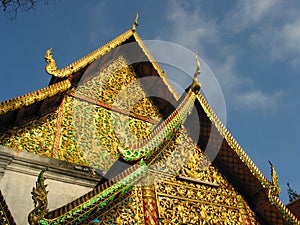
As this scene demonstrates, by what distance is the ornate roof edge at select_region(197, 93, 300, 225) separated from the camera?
15.5 ft

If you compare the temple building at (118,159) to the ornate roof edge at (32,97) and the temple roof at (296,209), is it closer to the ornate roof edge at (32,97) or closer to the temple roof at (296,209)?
the ornate roof edge at (32,97)

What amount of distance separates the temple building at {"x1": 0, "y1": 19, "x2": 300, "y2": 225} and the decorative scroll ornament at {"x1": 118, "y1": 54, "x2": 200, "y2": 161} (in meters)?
0.01

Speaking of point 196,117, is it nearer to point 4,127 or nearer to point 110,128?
point 110,128

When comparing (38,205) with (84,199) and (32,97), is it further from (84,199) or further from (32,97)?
(32,97)

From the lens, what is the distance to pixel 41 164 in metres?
5.45

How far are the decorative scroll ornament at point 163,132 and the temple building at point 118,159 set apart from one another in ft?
0.04

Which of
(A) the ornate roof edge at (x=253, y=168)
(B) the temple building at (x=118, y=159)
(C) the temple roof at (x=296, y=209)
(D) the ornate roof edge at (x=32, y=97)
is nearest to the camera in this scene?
(B) the temple building at (x=118, y=159)

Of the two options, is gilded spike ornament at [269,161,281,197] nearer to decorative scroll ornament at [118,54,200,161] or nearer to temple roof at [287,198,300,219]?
decorative scroll ornament at [118,54,200,161]

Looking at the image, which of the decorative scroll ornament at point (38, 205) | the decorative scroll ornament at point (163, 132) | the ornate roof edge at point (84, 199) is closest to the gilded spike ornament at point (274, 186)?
the decorative scroll ornament at point (163, 132)

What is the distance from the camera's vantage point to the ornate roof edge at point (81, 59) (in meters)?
6.10

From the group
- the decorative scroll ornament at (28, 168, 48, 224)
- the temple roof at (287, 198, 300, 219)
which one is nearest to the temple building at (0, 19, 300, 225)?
the decorative scroll ornament at (28, 168, 48, 224)

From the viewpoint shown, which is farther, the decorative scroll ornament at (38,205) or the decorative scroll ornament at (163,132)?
the decorative scroll ornament at (163,132)

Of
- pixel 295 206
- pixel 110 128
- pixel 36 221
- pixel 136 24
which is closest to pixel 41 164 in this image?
pixel 110 128

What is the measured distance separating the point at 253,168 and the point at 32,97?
11.5ft
